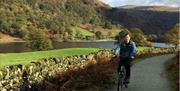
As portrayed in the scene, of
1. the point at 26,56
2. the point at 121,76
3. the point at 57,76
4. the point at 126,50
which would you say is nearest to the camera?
the point at 126,50

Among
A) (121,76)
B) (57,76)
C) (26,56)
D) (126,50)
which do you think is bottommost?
(26,56)

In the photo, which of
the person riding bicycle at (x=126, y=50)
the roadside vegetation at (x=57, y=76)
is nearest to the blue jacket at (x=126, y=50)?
the person riding bicycle at (x=126, y=50)

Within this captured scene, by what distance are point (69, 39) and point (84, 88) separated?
176356mm

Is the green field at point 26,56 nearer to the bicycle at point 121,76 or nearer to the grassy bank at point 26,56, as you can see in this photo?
the grassy bank at point 26,56

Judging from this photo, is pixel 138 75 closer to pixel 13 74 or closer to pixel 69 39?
pixel 13 74

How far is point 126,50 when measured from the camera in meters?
15.8

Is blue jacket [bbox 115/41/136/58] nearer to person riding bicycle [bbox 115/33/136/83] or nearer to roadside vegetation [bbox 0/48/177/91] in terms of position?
person riding bicycle [bbox 115/33/136/83]

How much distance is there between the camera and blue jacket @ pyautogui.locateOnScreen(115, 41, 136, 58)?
51.5 feet

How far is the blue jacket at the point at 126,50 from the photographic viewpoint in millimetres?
15688

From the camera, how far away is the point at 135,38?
3620 inches

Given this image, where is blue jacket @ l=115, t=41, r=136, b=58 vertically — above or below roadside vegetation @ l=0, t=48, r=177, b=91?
above

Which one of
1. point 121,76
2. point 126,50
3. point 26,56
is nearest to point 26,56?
point 26,56

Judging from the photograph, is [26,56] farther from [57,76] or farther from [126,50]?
[126,50]

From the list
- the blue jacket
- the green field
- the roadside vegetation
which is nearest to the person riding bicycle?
the blue jacket
